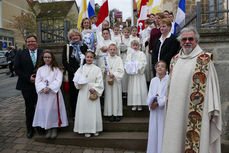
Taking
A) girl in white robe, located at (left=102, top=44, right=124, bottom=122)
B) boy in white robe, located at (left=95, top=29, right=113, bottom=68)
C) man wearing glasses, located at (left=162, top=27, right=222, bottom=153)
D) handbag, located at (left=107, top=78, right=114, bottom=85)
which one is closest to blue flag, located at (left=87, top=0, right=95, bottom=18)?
boy in white robe, located at (left=95, top=29, right=113, bottom=68)

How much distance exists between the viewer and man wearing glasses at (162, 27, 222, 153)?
244 cm

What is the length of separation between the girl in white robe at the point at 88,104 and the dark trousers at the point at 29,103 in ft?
3.41

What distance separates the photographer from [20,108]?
21.5 ft

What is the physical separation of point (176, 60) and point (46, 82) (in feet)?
8.55

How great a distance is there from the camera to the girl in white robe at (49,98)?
13.1 feet

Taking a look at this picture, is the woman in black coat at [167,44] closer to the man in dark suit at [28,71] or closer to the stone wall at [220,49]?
the stone wall at [220,49]

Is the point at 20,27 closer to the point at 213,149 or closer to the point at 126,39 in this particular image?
the point at 126,39

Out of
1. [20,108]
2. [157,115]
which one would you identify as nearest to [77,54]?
[157,115]

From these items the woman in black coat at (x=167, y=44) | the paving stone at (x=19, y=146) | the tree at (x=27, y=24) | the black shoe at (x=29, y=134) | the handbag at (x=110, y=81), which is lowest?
the paving stone at (x=19, y=146)

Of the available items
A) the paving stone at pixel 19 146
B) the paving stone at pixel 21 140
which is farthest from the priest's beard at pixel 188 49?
the paving stone at pixel 21 140

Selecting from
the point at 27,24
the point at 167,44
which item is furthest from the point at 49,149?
the point at 27,24

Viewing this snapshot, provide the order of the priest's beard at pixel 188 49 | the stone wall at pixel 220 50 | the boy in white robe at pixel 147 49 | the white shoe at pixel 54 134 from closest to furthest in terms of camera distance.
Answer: the priest's beard at pixel 188 49
the stone wall at pixel 220 50
the white shoe at pixel 54 134
the boy in white robe at pixel 147 49

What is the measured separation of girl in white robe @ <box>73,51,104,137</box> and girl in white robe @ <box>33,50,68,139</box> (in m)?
0.40

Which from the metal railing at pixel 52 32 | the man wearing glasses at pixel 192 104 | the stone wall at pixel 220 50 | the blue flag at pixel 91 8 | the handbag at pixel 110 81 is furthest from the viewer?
the blue flag at pixel 91 8
